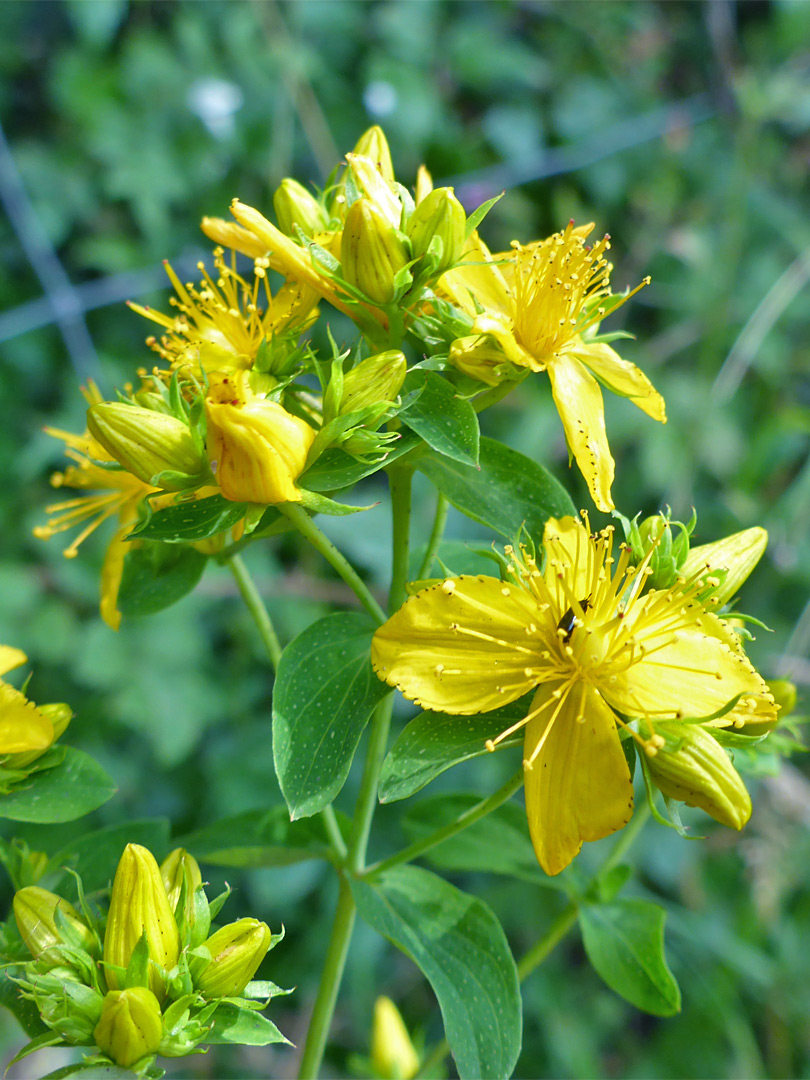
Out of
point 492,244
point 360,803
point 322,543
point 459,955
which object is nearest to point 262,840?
point 360,803

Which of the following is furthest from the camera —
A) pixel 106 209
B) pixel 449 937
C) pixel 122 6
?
pixel 106 209

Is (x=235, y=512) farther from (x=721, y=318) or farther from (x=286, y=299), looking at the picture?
(x=721, y=318)

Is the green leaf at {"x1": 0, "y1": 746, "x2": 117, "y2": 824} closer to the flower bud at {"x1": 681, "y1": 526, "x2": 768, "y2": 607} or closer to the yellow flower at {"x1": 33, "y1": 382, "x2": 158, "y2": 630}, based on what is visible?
the yellow flower at {"x1": 33, "y1": 382, "x2": 158, "y2": 630}

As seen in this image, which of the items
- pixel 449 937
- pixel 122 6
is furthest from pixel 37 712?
pixel 122 6

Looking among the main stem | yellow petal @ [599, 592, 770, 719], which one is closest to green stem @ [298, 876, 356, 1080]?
the main stem

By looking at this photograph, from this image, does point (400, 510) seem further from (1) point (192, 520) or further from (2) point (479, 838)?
(2) point (479, 838)

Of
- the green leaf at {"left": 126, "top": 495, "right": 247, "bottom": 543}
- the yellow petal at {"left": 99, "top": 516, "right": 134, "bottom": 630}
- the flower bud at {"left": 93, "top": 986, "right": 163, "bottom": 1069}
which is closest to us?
the flower bud at {"left": 93, "top": 986, "right": 163, "bottom": 1069}
